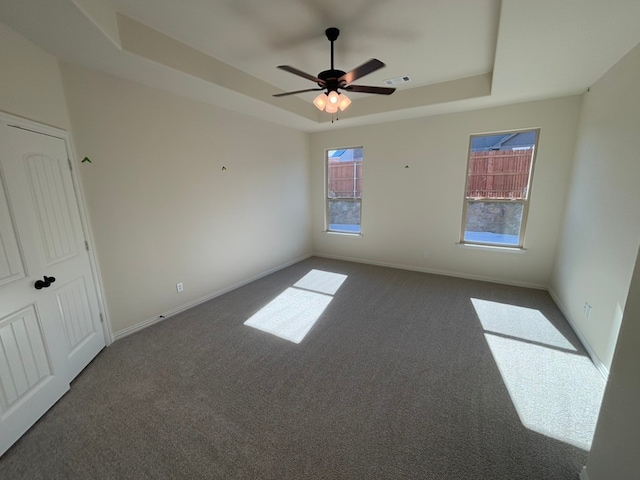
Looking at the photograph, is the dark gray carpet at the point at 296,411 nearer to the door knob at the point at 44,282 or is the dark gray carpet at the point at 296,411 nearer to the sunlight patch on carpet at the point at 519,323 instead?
the sunlight patch on carpet at the point at 519,323

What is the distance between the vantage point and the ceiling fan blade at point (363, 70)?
1.99 meters

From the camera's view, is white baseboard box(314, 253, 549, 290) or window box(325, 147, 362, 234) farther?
window box(325, 147, 362, 234)

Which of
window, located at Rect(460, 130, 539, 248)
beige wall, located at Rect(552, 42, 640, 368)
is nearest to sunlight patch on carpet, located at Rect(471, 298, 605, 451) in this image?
beige wall, located at Rect(552, 42, 640, 368)

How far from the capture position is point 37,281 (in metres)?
1.88

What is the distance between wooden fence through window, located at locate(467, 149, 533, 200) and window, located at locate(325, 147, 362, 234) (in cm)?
195

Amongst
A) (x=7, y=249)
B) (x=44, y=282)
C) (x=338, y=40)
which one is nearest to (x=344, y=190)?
(x=338, y=40)

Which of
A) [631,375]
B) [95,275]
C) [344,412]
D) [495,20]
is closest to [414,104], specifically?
[495,20]

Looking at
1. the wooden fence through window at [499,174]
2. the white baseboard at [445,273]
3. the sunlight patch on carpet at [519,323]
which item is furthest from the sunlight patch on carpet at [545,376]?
the wooden fence through window at [499,174]

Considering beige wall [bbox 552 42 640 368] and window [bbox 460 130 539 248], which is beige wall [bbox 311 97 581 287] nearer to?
window [bbox 460 130 539 248]

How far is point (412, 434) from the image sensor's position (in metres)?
1.67

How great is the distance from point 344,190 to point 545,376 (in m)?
4.10

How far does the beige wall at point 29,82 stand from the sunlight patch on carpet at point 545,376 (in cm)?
415

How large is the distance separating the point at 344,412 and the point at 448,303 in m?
2.29

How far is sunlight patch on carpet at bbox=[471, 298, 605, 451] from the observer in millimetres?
1720
